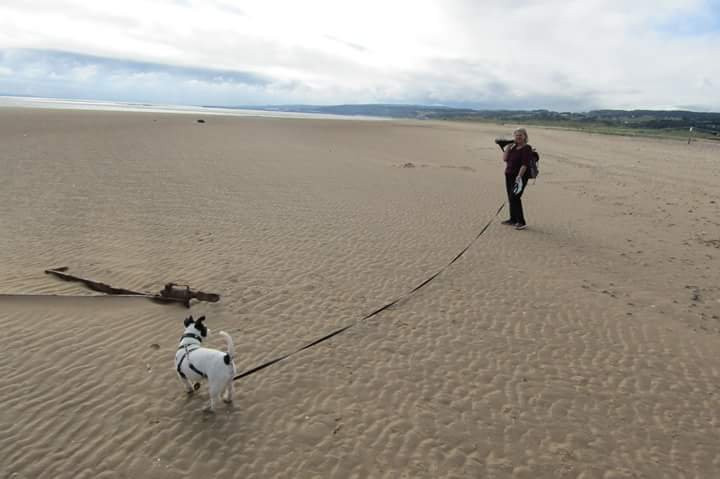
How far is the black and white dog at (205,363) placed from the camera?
4.71 m

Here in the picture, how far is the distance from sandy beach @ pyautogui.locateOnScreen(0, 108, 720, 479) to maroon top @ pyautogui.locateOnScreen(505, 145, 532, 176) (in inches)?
73.2

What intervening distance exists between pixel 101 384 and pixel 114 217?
26.8ft

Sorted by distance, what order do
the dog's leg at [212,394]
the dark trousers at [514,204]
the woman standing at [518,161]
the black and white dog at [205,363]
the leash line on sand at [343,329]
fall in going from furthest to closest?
the dark trousers at [514,204] → the woman standing at [518,161] → the leash line on sand at [343,329] → the dog's leg at [212,394] → the black and white dog at [205,363]

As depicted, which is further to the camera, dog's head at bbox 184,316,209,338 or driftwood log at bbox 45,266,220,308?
driftwood log at bbox 45,266,220,308

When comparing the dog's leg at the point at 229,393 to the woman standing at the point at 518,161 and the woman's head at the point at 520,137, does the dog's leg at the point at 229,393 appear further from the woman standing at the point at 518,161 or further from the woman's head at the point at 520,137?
the woman's head at the point at 520,137

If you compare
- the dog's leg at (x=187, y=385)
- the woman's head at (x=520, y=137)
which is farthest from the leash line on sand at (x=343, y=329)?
the woman's head at (x=520, y=137)

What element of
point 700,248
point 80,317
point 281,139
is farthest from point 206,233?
point 281,139

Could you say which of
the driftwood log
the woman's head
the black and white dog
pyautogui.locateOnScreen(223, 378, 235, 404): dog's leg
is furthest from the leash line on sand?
the woman's head

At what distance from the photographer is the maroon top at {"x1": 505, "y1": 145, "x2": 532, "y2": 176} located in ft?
39.7

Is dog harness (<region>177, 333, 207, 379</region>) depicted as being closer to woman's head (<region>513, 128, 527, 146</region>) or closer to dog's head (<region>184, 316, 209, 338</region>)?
dog's head (<region>184, 316, 209, 338</region>)

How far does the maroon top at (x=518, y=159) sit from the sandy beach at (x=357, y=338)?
6.10 feet

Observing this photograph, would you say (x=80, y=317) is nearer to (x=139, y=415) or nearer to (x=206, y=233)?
(x=139, y=415)

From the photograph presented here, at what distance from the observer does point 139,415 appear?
16.5 feet

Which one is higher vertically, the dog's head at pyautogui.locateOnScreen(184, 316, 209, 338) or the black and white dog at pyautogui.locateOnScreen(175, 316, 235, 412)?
the dog's head at pyautogui.locateOnScreen(184, 316, 209, 338)
